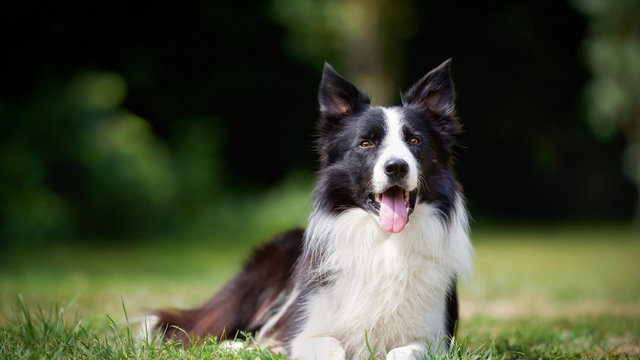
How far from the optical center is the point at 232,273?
10000 millimetres

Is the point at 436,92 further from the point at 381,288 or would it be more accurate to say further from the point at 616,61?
the point at 616,61

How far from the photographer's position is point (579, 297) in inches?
335

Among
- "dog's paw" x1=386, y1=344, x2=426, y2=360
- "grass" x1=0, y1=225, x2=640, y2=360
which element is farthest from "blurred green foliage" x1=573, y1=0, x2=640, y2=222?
"dog's paw" x1=386, y1=344, x2=426, y2=360

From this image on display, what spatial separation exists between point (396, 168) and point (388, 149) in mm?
208

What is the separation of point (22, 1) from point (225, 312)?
11.0 m

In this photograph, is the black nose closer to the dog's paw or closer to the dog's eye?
the dog's eye

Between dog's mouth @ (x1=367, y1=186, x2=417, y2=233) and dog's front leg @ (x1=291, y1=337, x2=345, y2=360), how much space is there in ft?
2.36

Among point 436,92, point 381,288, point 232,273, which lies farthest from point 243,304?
point 232,273

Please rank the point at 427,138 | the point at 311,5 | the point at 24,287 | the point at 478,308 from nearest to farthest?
the point at 427,138 < the point at 478,308 < the point at 24,287 < the point at 311,5

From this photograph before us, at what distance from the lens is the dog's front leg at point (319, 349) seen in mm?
3979

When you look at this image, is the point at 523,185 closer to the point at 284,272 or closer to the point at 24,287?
the point at 24,287

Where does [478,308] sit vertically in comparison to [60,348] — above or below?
below

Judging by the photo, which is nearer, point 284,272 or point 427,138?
point 427,138

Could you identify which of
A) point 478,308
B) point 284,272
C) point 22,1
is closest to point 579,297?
point 478,308
